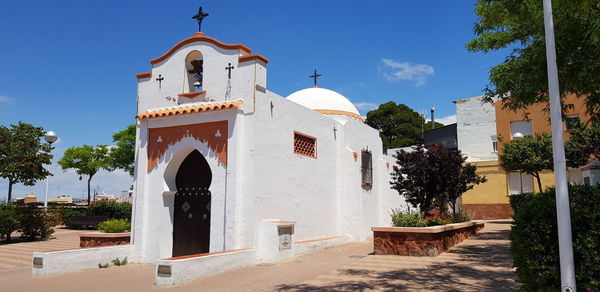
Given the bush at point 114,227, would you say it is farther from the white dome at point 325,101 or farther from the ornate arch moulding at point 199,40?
the white dome at point 325,101

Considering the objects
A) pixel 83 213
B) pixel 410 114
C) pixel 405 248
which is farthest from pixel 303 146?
→ pixel 410 114

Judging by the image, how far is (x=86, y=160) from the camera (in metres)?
34.1

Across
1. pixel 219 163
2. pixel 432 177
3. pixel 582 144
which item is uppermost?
pixel 582 144

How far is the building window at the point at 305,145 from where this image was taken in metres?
13.2

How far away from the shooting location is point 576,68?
336 inches

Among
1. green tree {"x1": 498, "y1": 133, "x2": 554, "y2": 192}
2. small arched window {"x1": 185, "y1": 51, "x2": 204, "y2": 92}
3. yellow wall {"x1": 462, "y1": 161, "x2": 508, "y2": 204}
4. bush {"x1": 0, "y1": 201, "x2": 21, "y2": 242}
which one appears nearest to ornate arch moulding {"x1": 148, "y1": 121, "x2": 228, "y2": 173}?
small arched window {"x1": 185, "y1": 51, "x2": 204, "y2": 92}

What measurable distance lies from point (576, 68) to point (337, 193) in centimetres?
856

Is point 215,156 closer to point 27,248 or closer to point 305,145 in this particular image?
point 305,145

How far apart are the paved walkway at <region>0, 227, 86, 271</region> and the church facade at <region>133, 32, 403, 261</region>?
3675 mm

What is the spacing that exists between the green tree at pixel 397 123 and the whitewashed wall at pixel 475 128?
1086 centimetres

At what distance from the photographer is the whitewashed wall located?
31312 millimetres

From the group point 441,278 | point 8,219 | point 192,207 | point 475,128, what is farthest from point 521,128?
point 8,219

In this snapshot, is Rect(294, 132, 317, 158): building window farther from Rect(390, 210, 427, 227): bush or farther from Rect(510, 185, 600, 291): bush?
Rect(510, 185, 600, 291): bush

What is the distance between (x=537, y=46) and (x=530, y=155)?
1366 cm
